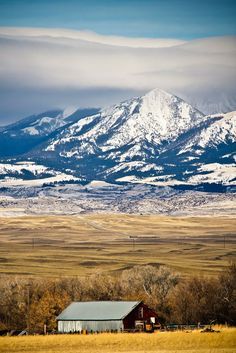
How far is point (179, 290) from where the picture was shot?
4567 inches

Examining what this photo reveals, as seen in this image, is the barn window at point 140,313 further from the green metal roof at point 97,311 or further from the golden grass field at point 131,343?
the golden grass field at point 131,343

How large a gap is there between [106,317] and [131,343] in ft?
77.6

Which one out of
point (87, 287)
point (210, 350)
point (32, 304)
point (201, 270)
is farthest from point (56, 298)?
point (201, 270)

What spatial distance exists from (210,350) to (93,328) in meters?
32.9

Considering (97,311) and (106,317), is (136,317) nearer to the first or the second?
(106,317)

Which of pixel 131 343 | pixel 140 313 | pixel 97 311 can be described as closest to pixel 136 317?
pixel 140 313

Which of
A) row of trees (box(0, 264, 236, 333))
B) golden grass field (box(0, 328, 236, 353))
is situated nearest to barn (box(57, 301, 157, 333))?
row of trees (box(0, 264, 236, 333))

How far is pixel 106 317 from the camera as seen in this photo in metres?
99.9

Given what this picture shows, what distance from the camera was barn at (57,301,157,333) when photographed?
99.8 metres

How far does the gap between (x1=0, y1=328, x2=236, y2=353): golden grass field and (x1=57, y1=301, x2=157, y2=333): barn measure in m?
16.9

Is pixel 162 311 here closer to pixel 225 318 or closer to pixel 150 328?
pixel 225 318

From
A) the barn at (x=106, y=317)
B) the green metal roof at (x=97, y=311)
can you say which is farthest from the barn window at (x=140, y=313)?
the green metal roof at (x=97, y=311)

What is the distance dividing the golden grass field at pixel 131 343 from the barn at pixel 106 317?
16.9 meters

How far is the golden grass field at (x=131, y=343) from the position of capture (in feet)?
235
